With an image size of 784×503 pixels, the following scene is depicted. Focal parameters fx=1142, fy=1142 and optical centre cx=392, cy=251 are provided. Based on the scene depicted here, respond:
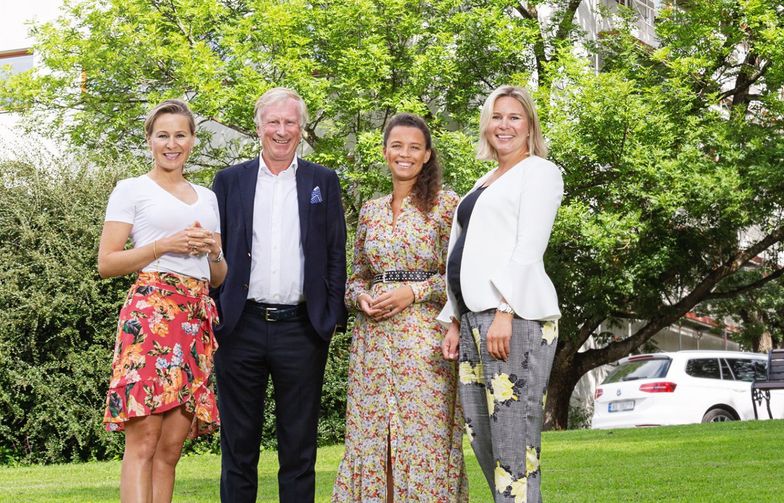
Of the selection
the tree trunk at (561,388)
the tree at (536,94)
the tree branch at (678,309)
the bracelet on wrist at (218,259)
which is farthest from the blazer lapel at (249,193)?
the tree trunk at (561,388)

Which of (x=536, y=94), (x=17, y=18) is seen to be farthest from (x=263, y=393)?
(x=17, y=18)

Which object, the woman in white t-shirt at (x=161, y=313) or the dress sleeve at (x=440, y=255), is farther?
the dress sleeve at (x=440, y=255)

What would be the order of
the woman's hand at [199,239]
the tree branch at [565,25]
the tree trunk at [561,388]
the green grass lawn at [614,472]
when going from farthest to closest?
the tree trunk at [561,388] < the tree branch at [565,25] < the green grass lawn at [614,472] < the woman's hand at [199,239]

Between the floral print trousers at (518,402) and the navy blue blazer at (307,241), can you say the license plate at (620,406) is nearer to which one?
the navy blue blazer at (307,241)

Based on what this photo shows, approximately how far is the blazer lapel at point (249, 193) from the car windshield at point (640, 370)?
15.7 metres

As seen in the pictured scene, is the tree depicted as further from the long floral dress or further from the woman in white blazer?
the woman in white blazer

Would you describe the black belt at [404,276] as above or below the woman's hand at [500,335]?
above

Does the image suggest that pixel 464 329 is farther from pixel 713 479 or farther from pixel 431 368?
pixel 713 479

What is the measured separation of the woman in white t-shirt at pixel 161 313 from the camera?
221 inches

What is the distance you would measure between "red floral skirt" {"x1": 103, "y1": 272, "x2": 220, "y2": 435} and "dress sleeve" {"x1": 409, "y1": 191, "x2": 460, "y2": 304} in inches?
46.8

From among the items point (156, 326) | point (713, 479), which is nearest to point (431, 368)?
point (156, 326)

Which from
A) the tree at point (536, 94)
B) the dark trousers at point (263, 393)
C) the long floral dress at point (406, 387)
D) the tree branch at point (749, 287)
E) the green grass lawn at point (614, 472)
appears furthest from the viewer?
the tree branch at point (749, 287)

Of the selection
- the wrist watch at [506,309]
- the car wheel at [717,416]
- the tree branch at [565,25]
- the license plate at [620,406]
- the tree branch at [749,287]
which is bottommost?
the car wheel at [717,416]

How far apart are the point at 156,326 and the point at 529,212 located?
193 centimetres
